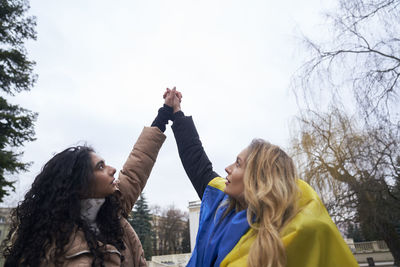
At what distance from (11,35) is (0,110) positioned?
2.98m

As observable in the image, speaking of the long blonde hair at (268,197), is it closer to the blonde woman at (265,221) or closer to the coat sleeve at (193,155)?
the blonde woman at (265,221)

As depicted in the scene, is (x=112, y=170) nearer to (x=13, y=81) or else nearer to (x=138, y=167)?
(x=138, y=167)

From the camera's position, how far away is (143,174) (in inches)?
80.9

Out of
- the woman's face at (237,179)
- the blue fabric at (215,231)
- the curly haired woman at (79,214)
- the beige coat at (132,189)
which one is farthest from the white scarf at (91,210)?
the woman's face at (237,179)

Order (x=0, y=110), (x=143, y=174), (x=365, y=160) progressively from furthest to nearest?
(x=0, y=110)
(x=365, y=160)
(x=143, y=174)

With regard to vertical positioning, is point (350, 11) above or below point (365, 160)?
above

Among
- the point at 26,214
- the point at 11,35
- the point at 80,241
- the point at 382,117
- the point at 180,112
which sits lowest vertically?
the point at 80,241

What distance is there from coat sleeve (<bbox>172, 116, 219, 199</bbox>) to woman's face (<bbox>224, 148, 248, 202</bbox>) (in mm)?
418

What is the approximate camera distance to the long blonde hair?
3.98 ft

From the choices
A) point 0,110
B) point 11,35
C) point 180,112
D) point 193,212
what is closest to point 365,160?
point 180,112

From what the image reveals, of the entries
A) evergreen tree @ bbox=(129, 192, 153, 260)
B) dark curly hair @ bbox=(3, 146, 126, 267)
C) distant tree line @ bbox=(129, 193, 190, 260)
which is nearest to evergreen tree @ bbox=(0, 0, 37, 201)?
dark curly hair @ bbox=(3, 146, 126, 267)

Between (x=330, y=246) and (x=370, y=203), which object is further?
(x=370, y=203)

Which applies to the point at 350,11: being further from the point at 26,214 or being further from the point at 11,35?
the point at 11,35

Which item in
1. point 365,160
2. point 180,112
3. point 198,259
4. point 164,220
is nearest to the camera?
point 198,259
